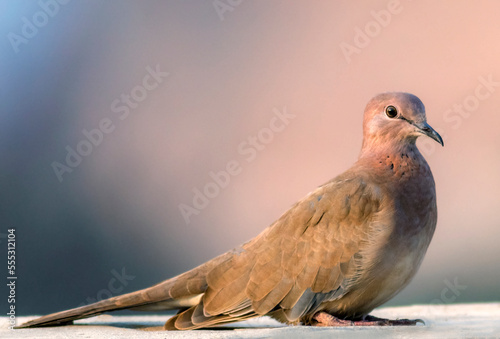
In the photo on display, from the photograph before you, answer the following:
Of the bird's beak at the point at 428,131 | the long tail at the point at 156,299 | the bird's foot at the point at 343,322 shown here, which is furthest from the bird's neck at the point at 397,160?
the long tail at the point at 156,299

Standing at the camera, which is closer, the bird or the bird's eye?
the bird

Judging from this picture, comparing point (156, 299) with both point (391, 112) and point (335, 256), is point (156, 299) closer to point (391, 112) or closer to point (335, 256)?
point (335, 256)

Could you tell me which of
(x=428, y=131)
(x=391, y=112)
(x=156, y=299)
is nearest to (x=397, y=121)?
(x=391, y=112)

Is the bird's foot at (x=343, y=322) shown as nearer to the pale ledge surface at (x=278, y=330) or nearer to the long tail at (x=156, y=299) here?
the pale ledge surface at (x=278, y=330)

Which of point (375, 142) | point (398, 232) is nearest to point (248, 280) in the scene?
point (398, 232)

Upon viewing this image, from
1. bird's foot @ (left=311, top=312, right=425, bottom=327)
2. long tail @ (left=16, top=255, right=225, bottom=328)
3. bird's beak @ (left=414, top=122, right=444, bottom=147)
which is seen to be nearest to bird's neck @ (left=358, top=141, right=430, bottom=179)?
bird's beak @ (left=414, top=122, right=444, bottom=147)

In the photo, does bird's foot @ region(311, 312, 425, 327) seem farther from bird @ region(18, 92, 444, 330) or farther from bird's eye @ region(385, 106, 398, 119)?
bird's eye @ region(385, 106, 398, 119)
